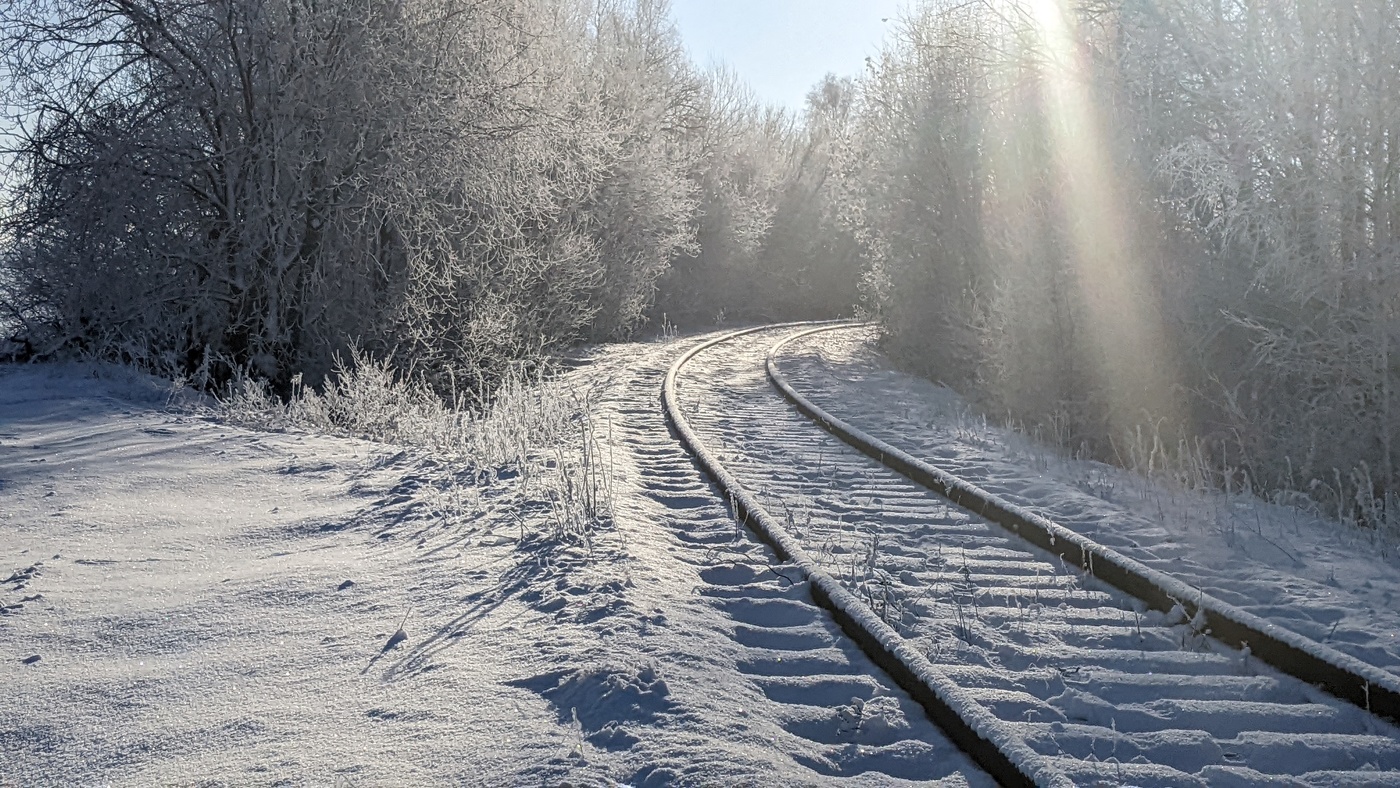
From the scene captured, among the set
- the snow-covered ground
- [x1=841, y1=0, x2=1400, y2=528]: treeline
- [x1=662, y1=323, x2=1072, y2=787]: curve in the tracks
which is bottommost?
the snow-covered ground

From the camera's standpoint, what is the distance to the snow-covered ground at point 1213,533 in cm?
499

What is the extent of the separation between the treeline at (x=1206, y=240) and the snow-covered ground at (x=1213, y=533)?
455 mm

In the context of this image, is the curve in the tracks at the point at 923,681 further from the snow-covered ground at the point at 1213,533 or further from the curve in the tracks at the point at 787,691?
the snow-covered ground at the point at 1213,533

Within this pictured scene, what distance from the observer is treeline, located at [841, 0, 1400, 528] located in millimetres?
8156

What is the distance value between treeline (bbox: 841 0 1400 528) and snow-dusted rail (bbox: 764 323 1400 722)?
219 cm

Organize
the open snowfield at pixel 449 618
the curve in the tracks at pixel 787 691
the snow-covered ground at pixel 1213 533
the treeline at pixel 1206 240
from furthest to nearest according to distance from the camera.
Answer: the treeline at pixel 1206 240 < the snow-covered ground at pixel 1213 533 < the open snowfield at pixel 449 618 < the curve in the tracks at pixel 787 691

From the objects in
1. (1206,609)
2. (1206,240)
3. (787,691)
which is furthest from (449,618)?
(1206,240)

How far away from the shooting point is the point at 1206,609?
4656mm

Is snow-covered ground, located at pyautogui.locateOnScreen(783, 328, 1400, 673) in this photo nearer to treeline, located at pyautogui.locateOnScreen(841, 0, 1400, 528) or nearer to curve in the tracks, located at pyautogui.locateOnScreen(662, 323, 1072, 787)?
treeline, located at pyautogui.locateOnScreen(841, 0, 1400, 528)

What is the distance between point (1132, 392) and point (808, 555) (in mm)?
7018

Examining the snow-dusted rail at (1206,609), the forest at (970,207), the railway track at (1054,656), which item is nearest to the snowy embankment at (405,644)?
the railway track at (1054,656)

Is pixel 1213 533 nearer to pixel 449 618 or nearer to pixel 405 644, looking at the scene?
pixel 449 618

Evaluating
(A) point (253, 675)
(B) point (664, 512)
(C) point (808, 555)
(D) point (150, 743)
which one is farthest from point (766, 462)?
(D) point (150, 743)

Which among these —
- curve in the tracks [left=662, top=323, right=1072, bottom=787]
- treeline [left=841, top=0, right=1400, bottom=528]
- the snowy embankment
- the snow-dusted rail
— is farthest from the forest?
the snowy embankment
